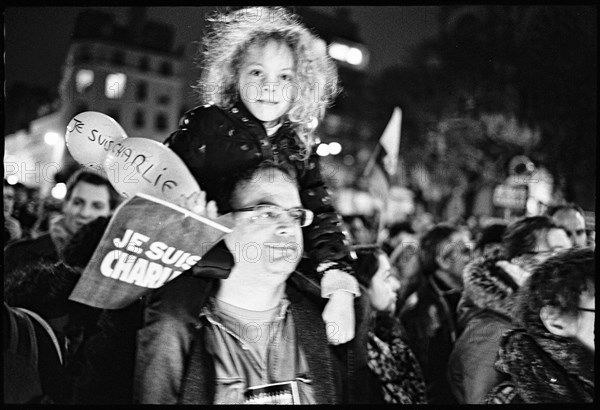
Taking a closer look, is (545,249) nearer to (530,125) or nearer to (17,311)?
(530,125)

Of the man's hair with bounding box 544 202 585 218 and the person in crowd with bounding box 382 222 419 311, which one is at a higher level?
the man's hair with bounding box 544 202 585 218

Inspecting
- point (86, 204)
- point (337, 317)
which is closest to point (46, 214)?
point (86, 204)

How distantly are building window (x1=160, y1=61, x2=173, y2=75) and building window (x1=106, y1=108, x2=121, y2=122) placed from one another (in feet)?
0.95

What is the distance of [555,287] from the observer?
10.1 feet

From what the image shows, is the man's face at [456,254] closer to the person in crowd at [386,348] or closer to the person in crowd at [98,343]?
the person in crowd at [386,348]

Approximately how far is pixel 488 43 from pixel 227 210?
1478mm

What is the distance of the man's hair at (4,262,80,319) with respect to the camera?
10.1 feet

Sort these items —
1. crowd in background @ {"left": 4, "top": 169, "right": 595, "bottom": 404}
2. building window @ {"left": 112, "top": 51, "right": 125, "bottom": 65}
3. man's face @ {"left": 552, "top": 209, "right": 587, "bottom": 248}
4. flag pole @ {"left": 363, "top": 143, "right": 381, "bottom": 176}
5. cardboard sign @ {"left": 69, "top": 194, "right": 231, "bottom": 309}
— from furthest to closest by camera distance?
flag pole @ {"left": 363, "top": 143, "right": 381, "bottom": 176}
man's face @ {"left": 552, "top": 209, "right": 587, "bottom": 248}
building window @ {"left": 112, "top": 51, "right": 125, "bottom": 65}
crowd in background @ {"left": 4, "top": 169, "right": 595, "bottom": 404}
cardboard sign @ {"left": 69, "top": 194, "right": 231, "bottom": 309}

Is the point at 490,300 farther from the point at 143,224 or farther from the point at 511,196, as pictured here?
the point at 143,224

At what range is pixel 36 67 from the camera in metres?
3.22

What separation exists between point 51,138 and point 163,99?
1.68 ft

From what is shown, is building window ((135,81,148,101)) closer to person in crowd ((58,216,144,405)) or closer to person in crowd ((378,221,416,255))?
person in crowd ((58,216,144,405))

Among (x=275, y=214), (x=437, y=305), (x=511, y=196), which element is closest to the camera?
(x=275, y=214)

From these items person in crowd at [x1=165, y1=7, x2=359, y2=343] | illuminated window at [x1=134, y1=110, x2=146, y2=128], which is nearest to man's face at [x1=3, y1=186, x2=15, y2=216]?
→ illuminated window at [x1=134, y1=110, x2=146, y2=128]
